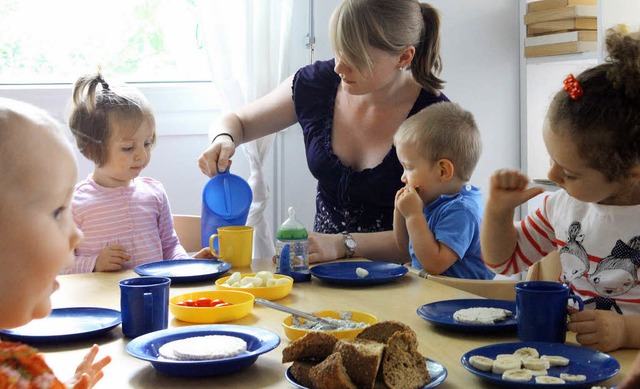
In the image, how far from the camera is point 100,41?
3.38 meters

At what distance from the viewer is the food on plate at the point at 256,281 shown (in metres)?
1.68

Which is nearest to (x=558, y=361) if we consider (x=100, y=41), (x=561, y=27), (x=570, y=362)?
(x=570, y=362)

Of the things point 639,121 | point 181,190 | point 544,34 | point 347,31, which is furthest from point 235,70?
point 639,121

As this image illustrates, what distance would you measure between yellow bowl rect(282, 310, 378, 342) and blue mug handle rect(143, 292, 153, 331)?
8.7 inches

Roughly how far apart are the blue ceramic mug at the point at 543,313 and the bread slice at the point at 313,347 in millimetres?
347

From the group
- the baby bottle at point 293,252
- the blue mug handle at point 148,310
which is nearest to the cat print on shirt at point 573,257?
the baby bottle at point 293,252

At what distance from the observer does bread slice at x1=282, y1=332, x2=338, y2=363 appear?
111 centimetres

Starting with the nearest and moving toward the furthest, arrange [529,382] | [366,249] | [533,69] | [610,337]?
[529,382], [610,337], [366,249], [533,69]

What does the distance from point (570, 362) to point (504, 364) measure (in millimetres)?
117

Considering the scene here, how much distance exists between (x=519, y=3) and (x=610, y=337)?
103 inches

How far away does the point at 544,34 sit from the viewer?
3.44 meters

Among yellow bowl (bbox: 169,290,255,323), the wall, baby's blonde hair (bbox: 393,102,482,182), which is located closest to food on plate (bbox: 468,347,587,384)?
yellow bowl (bbox: 169,290,255,323)

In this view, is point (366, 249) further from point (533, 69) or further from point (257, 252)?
point (533, 69)

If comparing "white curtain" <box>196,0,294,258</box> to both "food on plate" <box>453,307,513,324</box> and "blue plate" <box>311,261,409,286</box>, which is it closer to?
"blue plate" <box>311,261,409,286</box>
